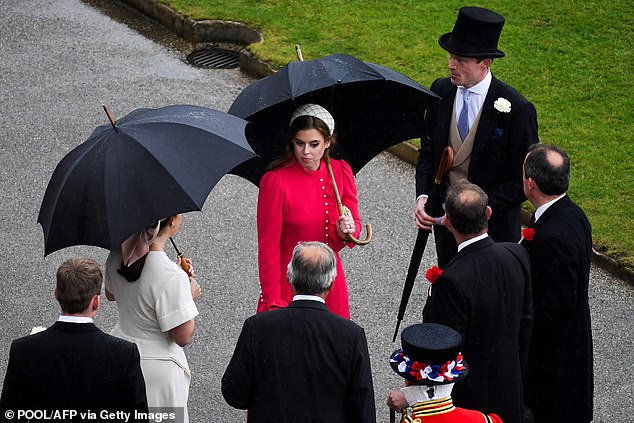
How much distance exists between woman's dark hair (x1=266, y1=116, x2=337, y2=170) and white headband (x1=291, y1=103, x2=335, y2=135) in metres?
0.02

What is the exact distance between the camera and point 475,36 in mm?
6406

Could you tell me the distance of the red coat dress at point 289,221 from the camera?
19.1 ft

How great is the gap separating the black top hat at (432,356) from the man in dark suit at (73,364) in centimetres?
123

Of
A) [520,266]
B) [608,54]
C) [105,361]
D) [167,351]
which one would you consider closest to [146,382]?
[167,351]

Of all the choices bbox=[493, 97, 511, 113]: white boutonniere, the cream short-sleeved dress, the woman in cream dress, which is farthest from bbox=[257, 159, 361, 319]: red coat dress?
bbox=[493, 97, 511, 113]: white boutonniere

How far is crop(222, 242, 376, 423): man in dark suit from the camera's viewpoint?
14.7 ft

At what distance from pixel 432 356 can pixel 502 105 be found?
238cm

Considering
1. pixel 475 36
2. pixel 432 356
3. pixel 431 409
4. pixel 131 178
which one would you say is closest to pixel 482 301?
pixel 432 356

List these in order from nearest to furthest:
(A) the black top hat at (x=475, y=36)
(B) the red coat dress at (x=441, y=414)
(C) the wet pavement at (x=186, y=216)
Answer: (B) the red coat dress at (x=441, y=414), (A) the black top hat at (x=475, y=36), (C) the wet pavement at (x=186, y=216)

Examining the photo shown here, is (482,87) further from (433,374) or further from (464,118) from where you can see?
(433,374)

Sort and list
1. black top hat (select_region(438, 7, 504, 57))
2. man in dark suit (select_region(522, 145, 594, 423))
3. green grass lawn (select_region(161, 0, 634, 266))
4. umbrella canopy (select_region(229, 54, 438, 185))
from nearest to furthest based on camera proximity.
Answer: man in dark suit (select_region(522, 145, 594, 423))
umbrella canopy (select_region(229, 54, 438, 185))
black top hat (select_region(438, 7, 504, 57))
green grass lawn (select_region(161, 0, 634, 266))

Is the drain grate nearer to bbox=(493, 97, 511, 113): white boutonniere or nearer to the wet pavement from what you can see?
the wet pavement

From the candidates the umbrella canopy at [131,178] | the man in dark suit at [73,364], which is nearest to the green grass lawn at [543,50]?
the umbrella canopy at [131,178]

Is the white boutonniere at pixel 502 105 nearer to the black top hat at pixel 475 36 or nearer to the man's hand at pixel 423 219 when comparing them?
the black top hat at pixel 475 36
